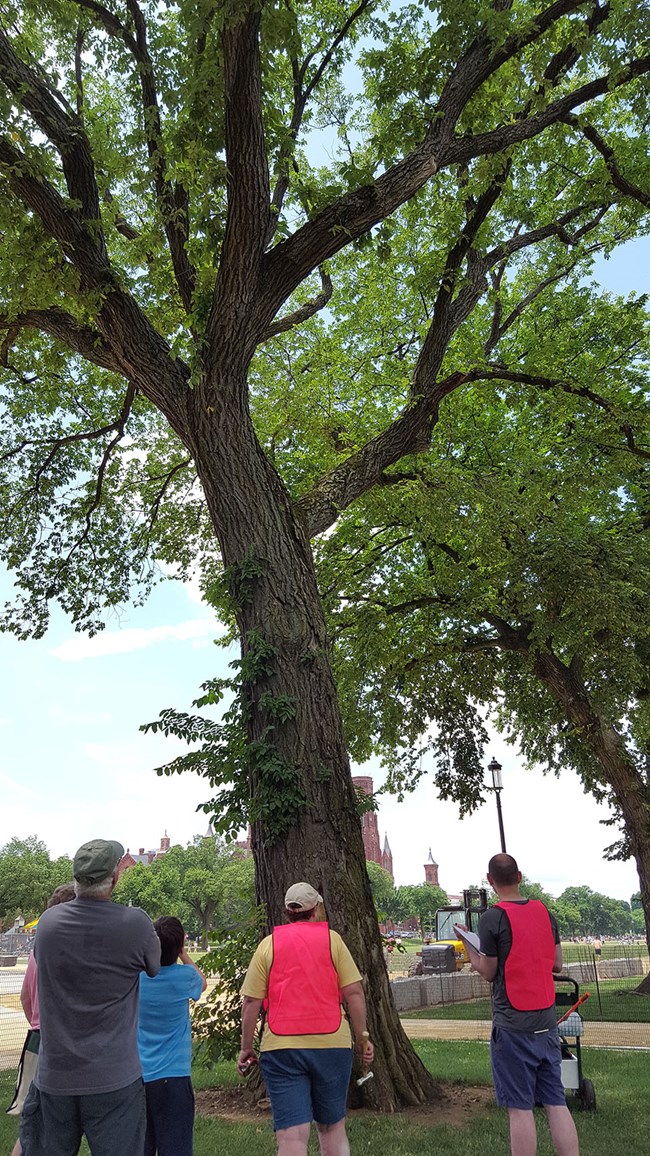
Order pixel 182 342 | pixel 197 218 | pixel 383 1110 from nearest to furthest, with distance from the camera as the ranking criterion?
pixel 383 1110
pixel 197 218
pixel 182 342

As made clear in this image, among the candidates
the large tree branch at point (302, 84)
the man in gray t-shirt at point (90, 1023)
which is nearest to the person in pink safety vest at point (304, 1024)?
the man in gray t-shirt at point (90, 1023)

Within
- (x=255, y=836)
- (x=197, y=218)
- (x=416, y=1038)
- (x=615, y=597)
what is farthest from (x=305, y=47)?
(x=416, y=1038)

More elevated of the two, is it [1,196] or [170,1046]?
[1,196]

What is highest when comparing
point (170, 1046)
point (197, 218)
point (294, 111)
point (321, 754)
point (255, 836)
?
point (294, 111)

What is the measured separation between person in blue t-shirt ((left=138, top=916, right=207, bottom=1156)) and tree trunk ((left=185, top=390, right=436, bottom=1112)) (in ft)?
9.00

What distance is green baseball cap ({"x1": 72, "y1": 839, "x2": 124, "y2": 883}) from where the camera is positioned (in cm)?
349

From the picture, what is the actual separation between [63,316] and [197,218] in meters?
1.96

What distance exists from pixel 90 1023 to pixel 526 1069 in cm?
256

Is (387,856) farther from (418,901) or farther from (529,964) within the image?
(529,964)

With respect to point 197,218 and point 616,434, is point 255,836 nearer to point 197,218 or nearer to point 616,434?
point 197,218

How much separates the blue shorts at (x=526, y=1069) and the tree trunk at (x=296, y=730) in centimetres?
253

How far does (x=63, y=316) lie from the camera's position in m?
9.73

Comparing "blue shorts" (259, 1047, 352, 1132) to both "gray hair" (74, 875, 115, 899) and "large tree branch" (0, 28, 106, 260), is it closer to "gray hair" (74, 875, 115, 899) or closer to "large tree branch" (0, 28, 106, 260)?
"gray hair" (74, 875, 115, 899)

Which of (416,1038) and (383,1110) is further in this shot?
(416,1038)
